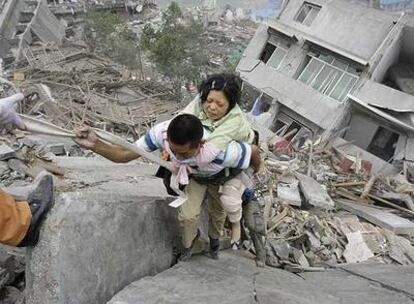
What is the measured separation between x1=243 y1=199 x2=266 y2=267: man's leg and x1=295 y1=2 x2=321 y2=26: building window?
20.7 m

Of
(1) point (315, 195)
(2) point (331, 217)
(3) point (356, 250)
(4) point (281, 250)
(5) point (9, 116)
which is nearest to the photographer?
(5) point (9, 116)

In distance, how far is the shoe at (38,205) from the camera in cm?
302

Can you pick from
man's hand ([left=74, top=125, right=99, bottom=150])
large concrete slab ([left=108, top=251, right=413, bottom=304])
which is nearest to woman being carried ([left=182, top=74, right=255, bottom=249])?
large concrete slab ([left=108, top=251, right=413, bottom=304])

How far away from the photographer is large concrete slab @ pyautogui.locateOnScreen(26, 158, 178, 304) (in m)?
2.99

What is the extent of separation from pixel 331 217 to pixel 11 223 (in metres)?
7.14

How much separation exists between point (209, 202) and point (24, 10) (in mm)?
30228

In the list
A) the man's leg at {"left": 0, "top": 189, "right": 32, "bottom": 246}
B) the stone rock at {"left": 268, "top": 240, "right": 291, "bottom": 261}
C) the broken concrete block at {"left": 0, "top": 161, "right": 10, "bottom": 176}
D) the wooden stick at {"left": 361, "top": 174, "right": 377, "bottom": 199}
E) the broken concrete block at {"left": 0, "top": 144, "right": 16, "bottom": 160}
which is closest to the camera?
the man's leg at {"left": 0, "top": 189, "right": 32, "bottom": 246}

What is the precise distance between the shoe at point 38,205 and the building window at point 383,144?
60.4 feet

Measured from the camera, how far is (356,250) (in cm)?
789

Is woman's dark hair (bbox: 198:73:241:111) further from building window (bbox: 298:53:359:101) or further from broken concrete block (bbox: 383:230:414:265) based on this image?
building window (bbox: 298:53:359:101)

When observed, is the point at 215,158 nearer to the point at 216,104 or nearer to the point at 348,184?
the point at 216,104

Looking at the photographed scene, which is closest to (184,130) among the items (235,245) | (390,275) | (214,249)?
(214,249)

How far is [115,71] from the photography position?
22.9 metres

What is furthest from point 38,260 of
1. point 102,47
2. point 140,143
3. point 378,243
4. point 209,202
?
point 102,47
